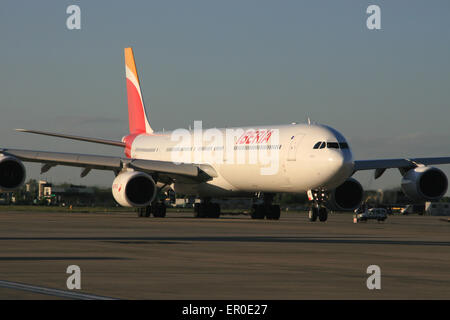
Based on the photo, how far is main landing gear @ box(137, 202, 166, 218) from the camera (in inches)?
1599

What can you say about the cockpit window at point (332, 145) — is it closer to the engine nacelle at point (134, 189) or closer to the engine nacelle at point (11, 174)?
the engine nacelle at point (134, 189)

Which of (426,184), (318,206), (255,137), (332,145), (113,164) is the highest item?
(255,137)

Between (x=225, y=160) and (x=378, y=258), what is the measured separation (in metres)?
22.7

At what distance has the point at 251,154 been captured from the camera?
120 ft

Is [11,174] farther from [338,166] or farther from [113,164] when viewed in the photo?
[338,166]

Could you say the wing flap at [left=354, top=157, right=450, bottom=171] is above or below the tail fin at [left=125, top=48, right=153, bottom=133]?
below

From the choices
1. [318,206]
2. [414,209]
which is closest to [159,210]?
[318,206]

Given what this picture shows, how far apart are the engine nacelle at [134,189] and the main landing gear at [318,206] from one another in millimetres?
7028

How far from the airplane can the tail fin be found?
5.69 m

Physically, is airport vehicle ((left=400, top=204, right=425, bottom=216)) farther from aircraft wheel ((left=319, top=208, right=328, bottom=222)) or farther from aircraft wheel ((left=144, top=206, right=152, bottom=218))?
aircraft wheel ((left=319, top=208, right=328, bottom=222))

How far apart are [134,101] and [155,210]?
39.4 feet

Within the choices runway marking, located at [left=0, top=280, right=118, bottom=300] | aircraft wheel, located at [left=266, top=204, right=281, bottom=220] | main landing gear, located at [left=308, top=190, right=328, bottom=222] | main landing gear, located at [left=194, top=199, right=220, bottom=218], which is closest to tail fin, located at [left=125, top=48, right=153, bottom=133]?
main landing gear, located at [left=194, top=199, right=220, bottom=218]

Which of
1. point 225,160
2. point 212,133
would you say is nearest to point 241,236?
point 225,160

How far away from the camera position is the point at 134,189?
121 feet
